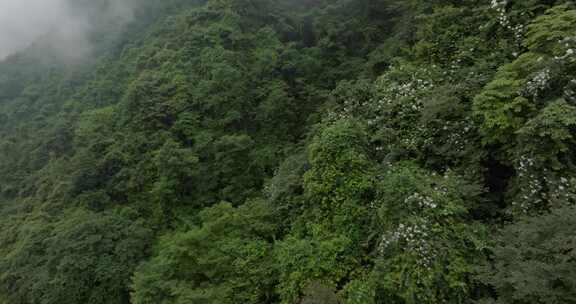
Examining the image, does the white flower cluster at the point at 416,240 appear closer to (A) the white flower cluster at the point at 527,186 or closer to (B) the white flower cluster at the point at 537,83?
(A) the white flower cluster at the point at 527,186

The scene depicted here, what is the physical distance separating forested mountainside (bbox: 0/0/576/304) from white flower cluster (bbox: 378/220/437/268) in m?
0.04

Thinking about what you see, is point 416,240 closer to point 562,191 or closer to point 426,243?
point 426,243

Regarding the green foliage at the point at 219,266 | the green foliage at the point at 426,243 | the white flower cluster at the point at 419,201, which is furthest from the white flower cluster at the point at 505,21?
the green foliage at the point at 219,266

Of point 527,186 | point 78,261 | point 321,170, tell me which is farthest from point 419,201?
point 78,261

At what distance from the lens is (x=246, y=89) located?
21547mm

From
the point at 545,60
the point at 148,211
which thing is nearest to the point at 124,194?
the point at 148,211

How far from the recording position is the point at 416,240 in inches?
269

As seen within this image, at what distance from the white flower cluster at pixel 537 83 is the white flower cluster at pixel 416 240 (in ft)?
11.3

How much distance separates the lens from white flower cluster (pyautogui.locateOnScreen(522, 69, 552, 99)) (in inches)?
270

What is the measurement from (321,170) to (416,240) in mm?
3681

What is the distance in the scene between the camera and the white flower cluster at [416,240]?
6668 millimetres

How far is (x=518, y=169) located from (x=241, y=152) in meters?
13.8

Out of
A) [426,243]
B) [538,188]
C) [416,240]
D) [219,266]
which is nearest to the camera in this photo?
[538,188]

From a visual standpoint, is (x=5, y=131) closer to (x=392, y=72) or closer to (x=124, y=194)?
(x=124, y=194)
